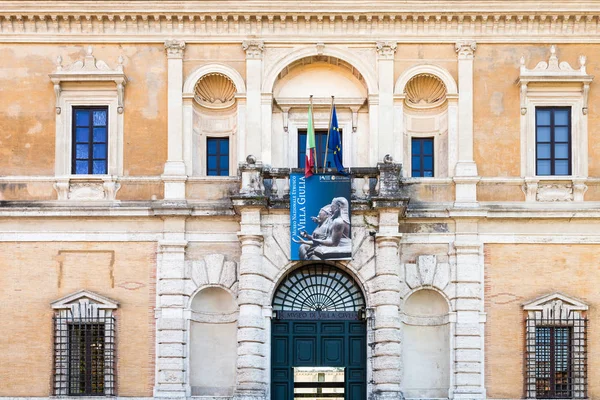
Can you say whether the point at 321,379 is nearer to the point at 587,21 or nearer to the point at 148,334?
the point at 148,334

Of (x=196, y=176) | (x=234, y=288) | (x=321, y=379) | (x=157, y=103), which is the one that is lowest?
(x=321, y=379)

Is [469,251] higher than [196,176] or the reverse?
the reverse

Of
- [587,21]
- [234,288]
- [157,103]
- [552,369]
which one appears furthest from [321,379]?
[587,21]

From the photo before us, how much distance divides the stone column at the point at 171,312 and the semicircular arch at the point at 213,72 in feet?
10.9

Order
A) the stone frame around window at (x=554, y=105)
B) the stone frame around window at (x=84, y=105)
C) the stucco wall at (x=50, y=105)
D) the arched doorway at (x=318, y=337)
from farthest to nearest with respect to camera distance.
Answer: the stucco wall at (x=50, y=105) < the stone frame around window at (x=84, y=105) < the stone frame around window at (x=554, y=105) < the arched doorway at (x=318, y=337)

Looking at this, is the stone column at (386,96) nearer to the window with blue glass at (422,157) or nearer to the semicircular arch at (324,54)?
Result: the semicircular arch at (324,54)

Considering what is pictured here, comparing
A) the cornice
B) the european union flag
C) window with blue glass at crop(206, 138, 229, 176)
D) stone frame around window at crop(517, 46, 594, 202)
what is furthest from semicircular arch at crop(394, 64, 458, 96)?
window with blue glass at crop(206, 138, 229, 176)

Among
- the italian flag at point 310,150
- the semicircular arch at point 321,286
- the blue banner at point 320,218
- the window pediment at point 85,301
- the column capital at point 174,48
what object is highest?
the column capital at point 174,48

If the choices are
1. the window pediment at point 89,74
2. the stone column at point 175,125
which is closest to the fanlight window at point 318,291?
the stone column at point 175,125

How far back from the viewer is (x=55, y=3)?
28781mm

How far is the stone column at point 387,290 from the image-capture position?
2698 centimetres

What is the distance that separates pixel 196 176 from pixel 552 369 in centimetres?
977

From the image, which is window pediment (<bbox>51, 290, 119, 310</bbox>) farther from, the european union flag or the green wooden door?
the european union flag

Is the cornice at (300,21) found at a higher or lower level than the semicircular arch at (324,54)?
higher
